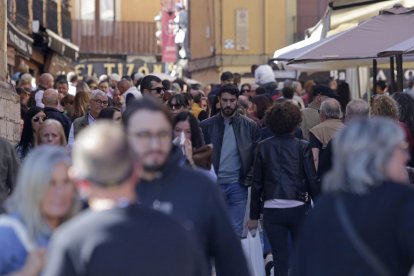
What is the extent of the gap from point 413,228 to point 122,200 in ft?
4.31

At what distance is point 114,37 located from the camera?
52500 millimetres

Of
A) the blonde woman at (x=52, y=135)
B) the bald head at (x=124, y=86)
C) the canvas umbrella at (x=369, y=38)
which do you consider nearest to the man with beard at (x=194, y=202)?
the blonde woman at (x=52, y=135)

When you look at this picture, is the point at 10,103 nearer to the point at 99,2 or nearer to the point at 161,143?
the point at 161,143

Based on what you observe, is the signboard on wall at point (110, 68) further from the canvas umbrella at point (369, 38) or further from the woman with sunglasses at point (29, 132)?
the woman with sunglasses at point (29, 132)

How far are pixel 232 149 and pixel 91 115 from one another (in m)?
1.79

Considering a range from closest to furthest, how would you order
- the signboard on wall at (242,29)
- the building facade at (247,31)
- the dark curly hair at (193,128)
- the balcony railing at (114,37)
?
the dark curly hair at (193,128), the building facade at (247,31), the signboard on wall at (242,29), the balcony railing at (114,37)

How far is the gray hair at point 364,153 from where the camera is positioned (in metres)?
5.71

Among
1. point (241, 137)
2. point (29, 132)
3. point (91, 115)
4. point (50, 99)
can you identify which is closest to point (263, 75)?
point (50, 99)

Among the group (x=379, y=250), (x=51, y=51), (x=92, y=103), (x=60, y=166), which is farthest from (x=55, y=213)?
(x=51, y=51)

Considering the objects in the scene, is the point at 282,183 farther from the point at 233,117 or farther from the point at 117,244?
the point at 117,244

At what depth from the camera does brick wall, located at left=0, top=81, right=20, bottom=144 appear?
42.9 ft

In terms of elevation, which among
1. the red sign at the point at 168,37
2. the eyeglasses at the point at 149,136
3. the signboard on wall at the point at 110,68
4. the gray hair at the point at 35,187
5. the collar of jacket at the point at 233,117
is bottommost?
the gray hair at the point at 35,187

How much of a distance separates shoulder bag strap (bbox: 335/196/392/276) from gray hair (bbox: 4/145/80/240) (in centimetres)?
110

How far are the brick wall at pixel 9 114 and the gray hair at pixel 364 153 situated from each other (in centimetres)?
736
